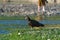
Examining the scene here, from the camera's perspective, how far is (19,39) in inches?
574

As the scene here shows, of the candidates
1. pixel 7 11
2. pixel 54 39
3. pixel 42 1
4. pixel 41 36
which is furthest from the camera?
pixel 7 11

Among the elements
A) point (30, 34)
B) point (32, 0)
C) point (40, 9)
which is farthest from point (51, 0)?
point (30, 34)

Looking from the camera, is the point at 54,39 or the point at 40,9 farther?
the point at 40,9

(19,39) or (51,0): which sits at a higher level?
(19,39)

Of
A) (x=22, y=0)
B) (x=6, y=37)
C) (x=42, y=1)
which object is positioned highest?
(x=6, y=37)

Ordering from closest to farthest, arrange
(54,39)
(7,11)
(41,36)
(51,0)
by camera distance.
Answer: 1. (54,39)
2. (41,36)
3. (7,11)
4. (51,0)

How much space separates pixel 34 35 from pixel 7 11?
2860 centimetres

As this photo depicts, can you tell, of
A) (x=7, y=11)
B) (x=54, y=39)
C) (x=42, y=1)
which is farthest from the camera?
(x=7, y=11)

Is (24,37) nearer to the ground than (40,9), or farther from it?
farther from it

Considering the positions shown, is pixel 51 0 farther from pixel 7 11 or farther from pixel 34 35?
pixel 34 35

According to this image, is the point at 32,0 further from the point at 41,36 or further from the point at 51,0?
the point at 41,36

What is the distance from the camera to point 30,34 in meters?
15.8

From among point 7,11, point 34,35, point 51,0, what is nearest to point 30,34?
point 34,35

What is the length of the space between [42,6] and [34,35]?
26832mm
